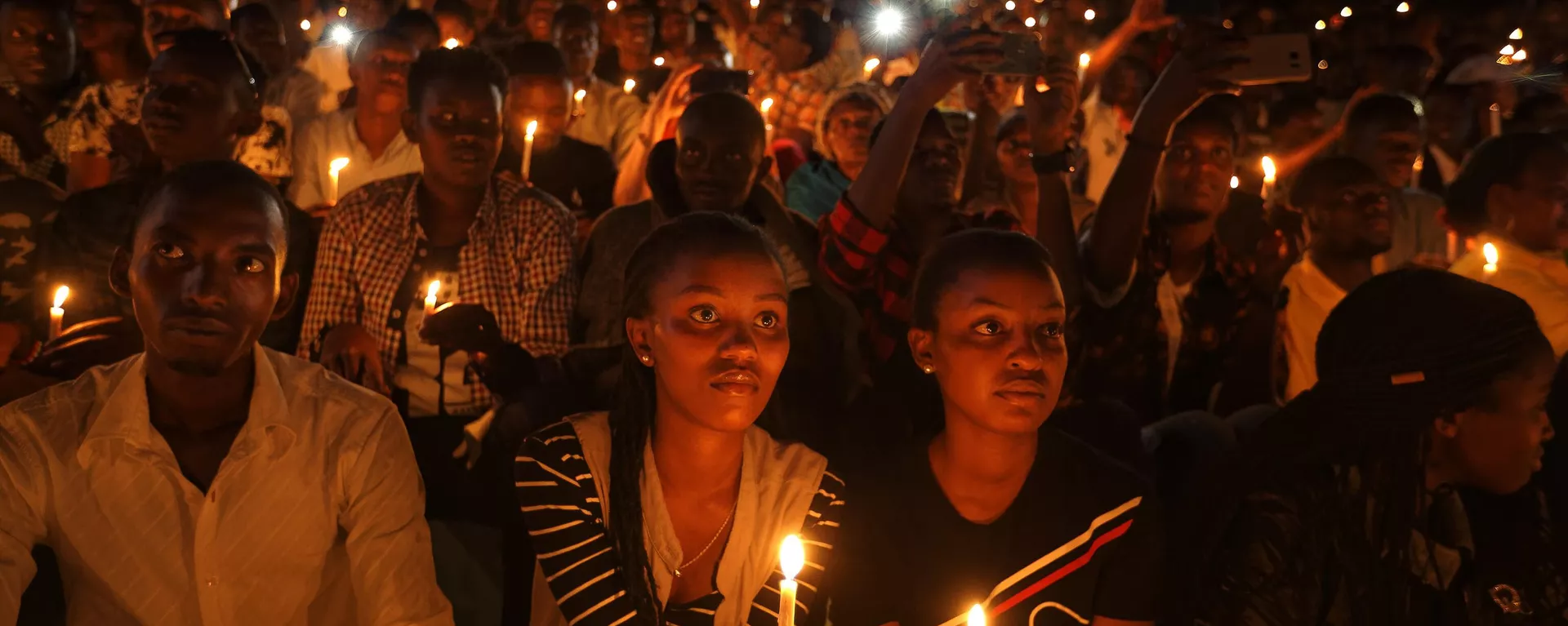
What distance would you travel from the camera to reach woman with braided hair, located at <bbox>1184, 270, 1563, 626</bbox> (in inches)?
110

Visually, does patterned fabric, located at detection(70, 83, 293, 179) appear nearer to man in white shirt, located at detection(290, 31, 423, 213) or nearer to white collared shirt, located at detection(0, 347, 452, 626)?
man in white shirt, located at detection(290, 31, 423, 213)

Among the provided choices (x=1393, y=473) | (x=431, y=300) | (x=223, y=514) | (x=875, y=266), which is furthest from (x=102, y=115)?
(x=1393, y=473)

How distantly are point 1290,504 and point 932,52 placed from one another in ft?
5.33

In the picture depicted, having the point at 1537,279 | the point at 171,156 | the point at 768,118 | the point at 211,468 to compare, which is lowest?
the point at 211,468

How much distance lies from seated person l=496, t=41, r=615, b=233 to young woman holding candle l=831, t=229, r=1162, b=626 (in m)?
3.01

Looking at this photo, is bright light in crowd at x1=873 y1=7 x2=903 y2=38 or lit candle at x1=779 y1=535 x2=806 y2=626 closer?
lit candle at x1=779 y1=535 x2=806 y2=626

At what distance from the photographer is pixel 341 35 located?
7.53 meters

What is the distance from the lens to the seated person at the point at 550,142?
548cm

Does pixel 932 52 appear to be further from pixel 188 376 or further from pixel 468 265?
pixel 188 376

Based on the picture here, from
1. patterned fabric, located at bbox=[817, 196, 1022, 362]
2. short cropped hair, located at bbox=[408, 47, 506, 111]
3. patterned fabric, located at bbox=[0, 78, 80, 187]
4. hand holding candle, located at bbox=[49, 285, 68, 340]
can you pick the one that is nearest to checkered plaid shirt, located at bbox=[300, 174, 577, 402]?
short cropped hair, located at bbox=[408, 47, 506, 111]

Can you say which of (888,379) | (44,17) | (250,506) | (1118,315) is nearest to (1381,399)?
(1118,315)

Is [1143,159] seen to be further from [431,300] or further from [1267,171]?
[431,300]

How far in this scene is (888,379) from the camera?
A: 385 centimetres

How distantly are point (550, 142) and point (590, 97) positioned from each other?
1.46 metres
